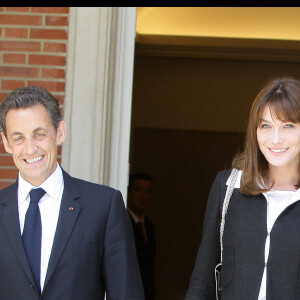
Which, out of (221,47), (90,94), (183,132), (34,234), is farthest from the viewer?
(183,132)

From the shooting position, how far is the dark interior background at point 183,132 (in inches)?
403

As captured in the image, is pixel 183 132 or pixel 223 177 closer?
pixel 223 177

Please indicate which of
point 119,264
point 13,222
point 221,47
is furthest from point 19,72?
point 221,47

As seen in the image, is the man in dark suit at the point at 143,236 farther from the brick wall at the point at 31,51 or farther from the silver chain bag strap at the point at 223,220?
the silver chain bag strap at the point at 223,220

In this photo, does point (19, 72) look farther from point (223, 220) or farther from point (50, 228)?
point (223, 220)

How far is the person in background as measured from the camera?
10.6ft

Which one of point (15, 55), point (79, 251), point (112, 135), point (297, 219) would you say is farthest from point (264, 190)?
point (15, 55)

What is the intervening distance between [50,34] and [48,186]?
6.38 ft

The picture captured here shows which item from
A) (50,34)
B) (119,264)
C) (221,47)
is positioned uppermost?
(221,47)

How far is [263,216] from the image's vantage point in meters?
3.31

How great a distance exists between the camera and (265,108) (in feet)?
11.0

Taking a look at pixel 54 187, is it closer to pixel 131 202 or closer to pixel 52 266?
pixel 52 266

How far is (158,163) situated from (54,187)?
24.0 feet

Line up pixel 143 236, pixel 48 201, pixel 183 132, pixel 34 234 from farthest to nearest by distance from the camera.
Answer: pixel 183 132 → pixel 143 236 → pixel 48 201 → pixel 34 234
